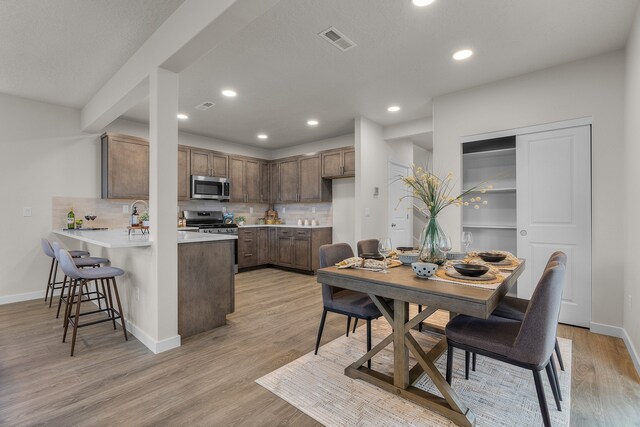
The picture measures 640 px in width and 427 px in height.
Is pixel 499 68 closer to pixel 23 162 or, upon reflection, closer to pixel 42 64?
pixel 42 64

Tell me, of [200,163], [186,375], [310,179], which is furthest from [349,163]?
[186,375]

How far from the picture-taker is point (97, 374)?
2154mm

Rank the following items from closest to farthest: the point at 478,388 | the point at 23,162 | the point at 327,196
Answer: the point at 478,388
the point at 23,162
the point at 327,196

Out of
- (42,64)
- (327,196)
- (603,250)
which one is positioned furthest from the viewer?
(327,196)

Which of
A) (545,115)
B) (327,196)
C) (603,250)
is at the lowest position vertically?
(603,250)

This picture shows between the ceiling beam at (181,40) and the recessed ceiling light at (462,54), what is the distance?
188 centimetres

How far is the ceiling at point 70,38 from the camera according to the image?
2262 mm

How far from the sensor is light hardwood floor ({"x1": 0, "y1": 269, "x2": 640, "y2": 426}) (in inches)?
67.7

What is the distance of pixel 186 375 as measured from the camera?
2.14m

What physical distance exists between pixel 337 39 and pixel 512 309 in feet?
8.27

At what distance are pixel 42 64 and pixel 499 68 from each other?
186 inches

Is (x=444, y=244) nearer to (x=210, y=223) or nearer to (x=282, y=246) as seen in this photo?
(x=282, y=246)

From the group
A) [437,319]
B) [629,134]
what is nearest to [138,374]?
[437,319]

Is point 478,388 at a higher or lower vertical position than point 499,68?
lower
